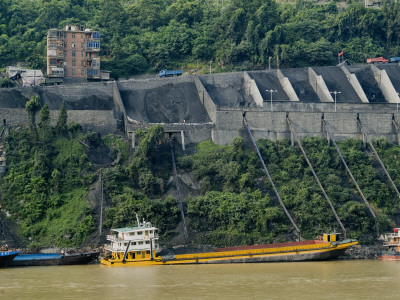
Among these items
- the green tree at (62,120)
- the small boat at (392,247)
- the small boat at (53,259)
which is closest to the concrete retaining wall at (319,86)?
the small boat at (392,247)

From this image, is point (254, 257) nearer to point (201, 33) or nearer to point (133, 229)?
point (133, 229)

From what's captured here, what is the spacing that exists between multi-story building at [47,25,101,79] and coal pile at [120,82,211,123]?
7302 millimetres

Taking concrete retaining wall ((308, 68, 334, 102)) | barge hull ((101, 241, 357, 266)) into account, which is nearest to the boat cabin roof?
barge hull ((101, 241, 357, 266))

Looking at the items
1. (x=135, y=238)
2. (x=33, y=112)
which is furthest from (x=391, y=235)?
(x=33, y=112)

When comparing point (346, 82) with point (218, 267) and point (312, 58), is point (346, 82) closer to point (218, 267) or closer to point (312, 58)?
point (312, 58)

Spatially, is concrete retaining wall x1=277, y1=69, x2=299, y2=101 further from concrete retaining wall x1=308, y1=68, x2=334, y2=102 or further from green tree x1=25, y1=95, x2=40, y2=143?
green tree x1=25, y1=95, x2=40, y2=143

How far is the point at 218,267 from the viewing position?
55.6 meters

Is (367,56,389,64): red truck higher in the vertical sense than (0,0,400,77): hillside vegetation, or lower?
lower

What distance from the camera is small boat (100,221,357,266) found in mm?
57219

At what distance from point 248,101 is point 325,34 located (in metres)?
24.6

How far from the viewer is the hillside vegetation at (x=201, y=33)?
297 ft

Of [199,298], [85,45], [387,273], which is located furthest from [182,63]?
[199,298]

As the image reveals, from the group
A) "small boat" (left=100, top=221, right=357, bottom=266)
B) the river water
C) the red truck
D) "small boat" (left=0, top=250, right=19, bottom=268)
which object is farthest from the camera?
the red truck

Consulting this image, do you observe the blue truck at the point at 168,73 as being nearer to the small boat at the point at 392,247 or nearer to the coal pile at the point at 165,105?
the coal pile at the point at 165,105
